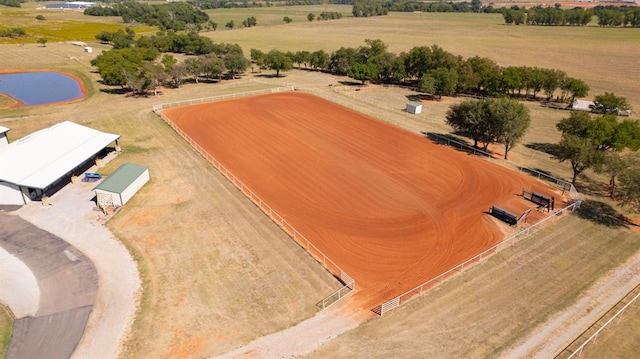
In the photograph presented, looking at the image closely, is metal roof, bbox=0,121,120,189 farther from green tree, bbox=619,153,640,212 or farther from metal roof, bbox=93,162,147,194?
green tree, bbox=619,153,640,212

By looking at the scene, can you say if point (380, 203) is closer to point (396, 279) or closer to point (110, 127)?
point (396, 279)

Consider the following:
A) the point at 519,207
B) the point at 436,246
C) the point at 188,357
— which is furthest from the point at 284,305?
the point at 519,207

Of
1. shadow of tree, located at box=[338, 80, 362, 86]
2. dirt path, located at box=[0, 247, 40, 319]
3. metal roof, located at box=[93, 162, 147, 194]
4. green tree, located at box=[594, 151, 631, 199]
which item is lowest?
dirt path, located at box=[0, 247, 40, 319]

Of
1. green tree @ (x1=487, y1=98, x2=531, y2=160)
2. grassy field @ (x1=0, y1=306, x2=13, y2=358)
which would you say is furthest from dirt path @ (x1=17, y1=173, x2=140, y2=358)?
green tree @ (x1=487, y1=98, x2=531, y2=160)

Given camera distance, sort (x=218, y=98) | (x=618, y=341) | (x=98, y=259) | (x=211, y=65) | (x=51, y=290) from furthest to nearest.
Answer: (x=211, y=65) → (x=218, y=98) → (x=98, y=259) → (x=51, y=290) → (x=618, y=341)

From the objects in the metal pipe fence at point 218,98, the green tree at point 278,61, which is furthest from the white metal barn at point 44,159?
the green tree at point 278,61

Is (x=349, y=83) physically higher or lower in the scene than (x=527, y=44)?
lower

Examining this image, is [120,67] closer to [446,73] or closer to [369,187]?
[369,187]

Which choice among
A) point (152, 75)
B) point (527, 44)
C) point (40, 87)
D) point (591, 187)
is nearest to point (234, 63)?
point (152, 75)
